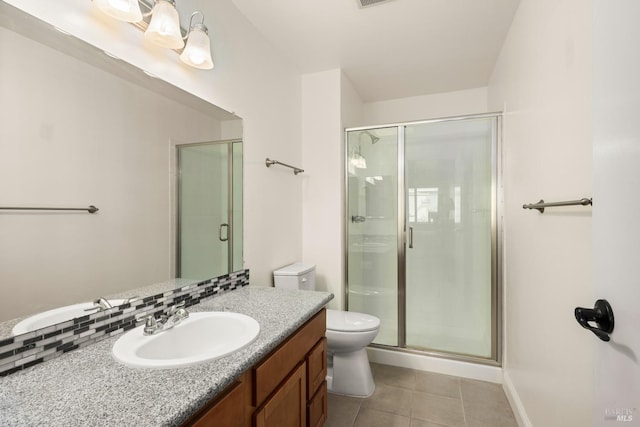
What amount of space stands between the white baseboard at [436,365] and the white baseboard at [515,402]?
0.33 feet

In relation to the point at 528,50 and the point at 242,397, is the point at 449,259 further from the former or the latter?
the point at 242,397

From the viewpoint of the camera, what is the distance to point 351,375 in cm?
203

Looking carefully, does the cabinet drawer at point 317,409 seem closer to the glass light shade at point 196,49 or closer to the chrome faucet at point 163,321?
the chrome faucet at point 163,321

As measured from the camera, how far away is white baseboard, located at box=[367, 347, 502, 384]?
2.21 meters

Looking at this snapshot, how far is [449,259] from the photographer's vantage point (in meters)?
2.43

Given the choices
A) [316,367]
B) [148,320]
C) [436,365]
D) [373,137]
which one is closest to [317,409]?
[316,367]

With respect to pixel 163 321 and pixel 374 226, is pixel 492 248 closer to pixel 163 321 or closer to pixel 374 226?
pixel 374 226

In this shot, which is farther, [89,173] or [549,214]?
[549,214]

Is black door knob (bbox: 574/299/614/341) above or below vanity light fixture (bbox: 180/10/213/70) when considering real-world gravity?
below

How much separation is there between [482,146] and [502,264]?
928mm

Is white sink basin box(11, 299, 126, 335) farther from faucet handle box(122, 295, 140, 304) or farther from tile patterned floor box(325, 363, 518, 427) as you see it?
tile patterned floor box(325, 363, 518, 427)

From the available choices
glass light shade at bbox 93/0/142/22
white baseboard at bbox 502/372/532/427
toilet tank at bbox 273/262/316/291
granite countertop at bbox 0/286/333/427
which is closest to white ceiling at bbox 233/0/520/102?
glass light shade at bbox 93/0/142/22

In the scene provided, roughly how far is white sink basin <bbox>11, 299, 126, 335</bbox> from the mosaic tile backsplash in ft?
0.08

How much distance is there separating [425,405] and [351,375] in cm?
50
